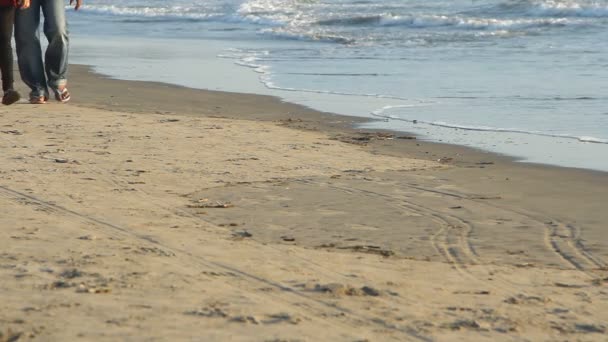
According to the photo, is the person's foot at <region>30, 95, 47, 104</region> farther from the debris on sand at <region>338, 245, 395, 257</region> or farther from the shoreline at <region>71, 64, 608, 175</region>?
the debris on sand at <region>338, 245, 395, 257</region>

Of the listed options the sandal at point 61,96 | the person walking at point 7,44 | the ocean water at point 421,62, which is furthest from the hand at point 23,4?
the ocean water at point 421,62

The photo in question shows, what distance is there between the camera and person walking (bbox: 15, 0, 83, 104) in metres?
8.76

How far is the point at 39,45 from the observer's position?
8.98 meters

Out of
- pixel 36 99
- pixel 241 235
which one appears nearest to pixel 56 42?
pixel 36 99

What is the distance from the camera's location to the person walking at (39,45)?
876 cm

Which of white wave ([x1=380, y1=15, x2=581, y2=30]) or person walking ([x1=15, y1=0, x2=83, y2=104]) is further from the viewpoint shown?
white wave ([x1=380, y1=15, x2=581, y2=30])

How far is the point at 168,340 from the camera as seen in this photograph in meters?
3.26

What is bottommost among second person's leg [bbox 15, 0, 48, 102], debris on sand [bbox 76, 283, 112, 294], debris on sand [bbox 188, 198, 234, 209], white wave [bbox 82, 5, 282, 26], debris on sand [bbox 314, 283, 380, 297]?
white wave [bbox 82, 5, 282, 26]

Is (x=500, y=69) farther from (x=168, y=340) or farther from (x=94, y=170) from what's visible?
(x=168, y=340)

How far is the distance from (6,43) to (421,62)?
6.93 meters

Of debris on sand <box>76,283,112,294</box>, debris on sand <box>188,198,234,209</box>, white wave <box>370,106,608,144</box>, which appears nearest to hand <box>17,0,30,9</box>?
white wave <box>370,106,608,144</box>

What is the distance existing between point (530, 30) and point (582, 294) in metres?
18.6

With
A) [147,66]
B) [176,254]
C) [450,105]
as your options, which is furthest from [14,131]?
[147,66]

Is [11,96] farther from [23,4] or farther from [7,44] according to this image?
[23,4]
